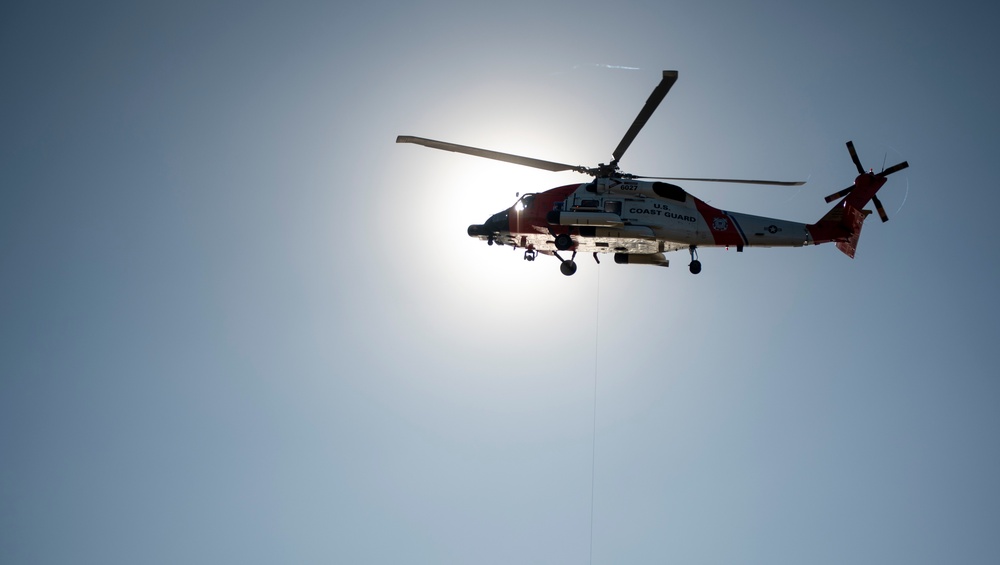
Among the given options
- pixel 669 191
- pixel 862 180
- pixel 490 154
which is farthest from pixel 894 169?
pixel 490 154

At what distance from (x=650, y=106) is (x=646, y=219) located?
478cm

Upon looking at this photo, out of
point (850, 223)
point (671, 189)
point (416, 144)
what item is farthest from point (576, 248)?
point (850, 223)

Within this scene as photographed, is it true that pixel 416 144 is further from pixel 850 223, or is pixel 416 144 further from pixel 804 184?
pixel 850 223

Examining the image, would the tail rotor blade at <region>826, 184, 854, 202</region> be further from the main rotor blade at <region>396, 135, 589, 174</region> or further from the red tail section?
the main rotor blade at <region>396, 135, 589, 174</region>

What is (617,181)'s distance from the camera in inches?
1170

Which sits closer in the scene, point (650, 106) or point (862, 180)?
point (650, 106)

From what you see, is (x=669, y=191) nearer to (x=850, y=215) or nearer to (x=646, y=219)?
(x=646, y=219)

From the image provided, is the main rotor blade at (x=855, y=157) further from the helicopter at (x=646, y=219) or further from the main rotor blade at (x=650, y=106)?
the main rotor blade at (x=650, y=106)

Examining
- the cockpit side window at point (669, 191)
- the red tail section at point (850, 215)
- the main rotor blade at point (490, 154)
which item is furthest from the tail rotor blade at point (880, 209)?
the main rotor blade at point (490, 154)

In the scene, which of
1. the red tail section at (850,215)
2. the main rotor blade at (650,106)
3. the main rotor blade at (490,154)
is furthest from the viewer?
the red tail section at (850,215)

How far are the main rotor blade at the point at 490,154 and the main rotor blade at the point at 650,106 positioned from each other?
2248 millimetres

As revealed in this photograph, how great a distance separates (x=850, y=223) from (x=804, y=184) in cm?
271

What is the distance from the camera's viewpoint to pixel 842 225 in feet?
97.9

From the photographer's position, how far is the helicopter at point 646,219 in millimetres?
29141
